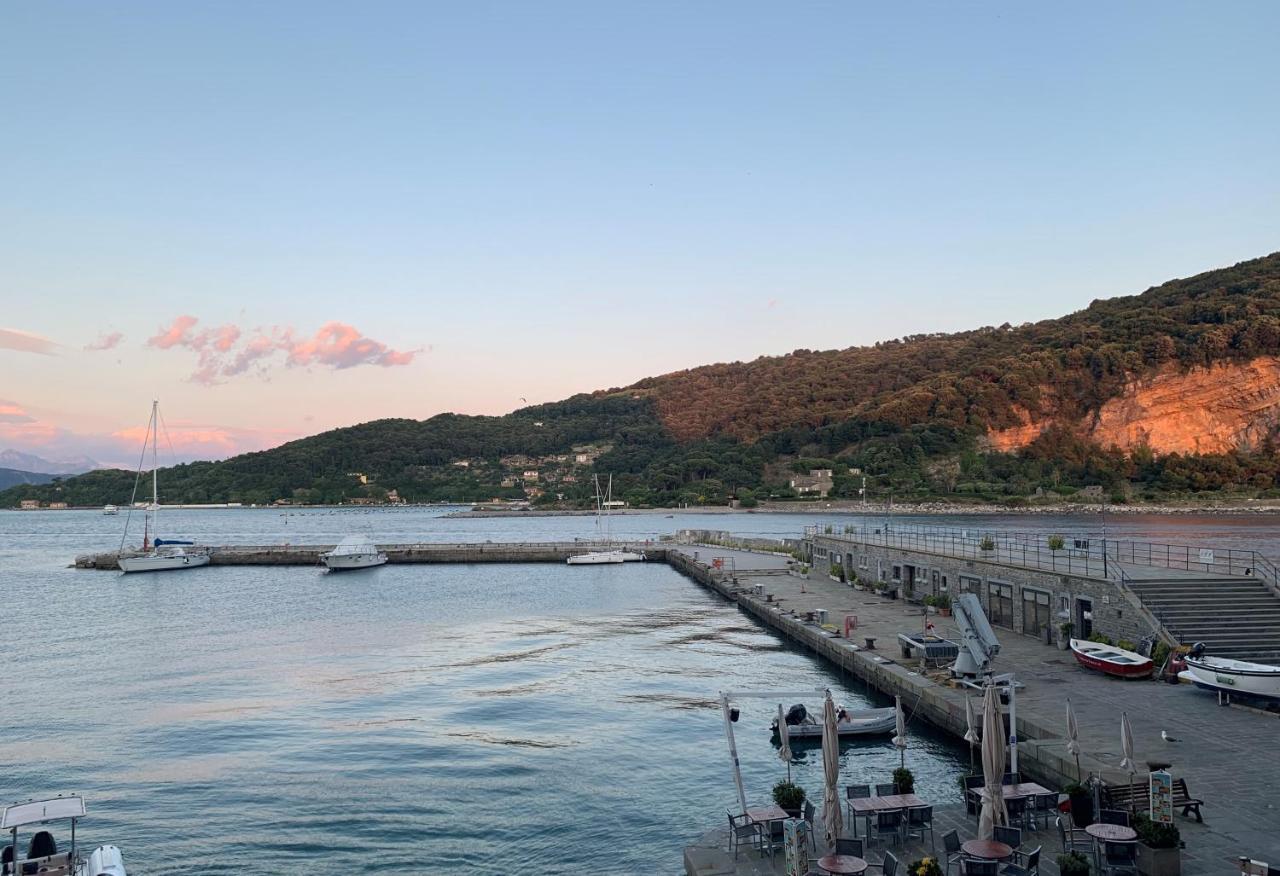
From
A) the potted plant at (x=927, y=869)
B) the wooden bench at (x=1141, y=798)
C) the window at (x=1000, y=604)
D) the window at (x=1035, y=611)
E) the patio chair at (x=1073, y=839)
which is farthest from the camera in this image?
the window at (x=1000, y=604)

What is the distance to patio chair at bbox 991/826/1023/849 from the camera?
539 inches

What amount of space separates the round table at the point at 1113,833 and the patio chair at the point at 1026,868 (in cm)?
93

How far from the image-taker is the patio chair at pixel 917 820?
50.2ft

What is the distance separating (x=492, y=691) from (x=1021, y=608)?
777 inches

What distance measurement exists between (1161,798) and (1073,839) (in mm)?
1522

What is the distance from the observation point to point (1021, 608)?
34031 millimetres

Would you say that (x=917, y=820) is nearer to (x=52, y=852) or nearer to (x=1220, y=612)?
(x=52, y=852)

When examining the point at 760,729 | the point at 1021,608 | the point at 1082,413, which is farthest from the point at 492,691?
the point at 1082,413

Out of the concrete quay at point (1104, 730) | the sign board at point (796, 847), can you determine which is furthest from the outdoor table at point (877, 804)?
the sign board at point (796, 847)

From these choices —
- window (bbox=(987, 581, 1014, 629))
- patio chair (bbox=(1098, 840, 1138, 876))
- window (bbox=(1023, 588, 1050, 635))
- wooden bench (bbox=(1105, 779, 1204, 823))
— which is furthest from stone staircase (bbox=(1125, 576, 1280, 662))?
patio chair (bbox=(1098, 840, 1138, 876))

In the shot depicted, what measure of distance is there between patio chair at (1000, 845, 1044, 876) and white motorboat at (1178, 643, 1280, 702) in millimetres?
11721

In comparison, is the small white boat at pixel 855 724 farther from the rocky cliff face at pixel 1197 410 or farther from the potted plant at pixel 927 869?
the rocky cliff face at pixel 1197 410

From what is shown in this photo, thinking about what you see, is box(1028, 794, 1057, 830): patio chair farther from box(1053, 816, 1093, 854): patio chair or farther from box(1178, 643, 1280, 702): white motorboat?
box(1178, 643, 1280, 702): white motorboat

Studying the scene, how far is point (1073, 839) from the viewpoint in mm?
14672
